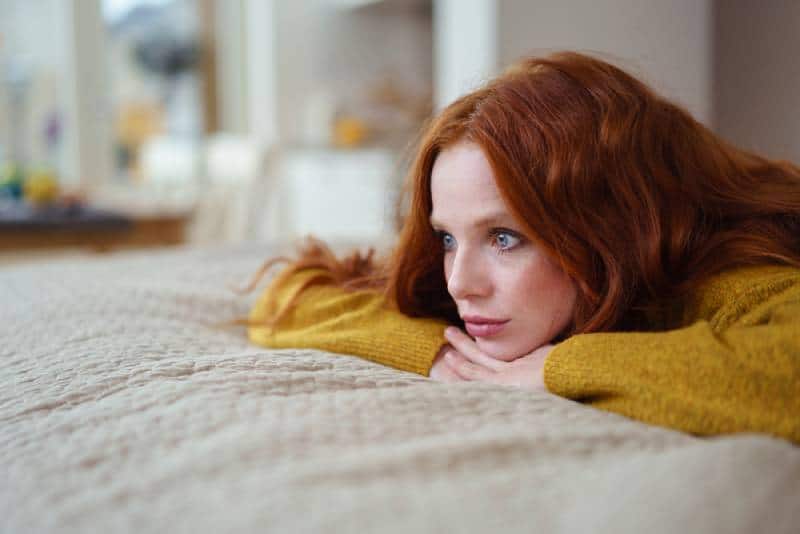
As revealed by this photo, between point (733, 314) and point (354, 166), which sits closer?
point (733, 314)

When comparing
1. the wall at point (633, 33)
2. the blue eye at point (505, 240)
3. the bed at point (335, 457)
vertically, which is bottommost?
the bed at point (335, 457)

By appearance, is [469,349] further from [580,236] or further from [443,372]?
[580,236]

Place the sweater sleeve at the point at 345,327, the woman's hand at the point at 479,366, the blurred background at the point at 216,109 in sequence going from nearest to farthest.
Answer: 1. the woman's hand at the point at 479,366
2. the sweater sleeve at the point at 345,327
3. the blurred background at the point at 216,109

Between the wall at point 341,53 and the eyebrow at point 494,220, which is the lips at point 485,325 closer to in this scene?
the eyebrow at point 494,220

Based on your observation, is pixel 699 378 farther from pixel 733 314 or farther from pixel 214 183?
pixel 214 183

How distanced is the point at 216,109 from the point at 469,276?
502 cm

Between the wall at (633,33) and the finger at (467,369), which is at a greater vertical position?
the wall at (633,33)

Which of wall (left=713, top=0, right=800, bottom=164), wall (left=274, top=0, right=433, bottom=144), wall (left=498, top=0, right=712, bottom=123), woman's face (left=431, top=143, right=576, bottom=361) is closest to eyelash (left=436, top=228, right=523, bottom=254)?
woman's face (left=431, top=143, right=576, bottom=361)

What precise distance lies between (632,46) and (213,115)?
11.6 feet

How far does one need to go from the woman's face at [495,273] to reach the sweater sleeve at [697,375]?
0.31 feet

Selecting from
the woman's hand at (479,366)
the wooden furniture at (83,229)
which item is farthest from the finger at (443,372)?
the wooden furniture at (83,229)

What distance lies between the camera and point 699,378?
0.69 meters

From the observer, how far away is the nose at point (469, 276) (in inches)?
34.4

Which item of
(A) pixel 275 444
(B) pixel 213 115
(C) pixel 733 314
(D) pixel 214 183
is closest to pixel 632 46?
(D) pixel 214 183
